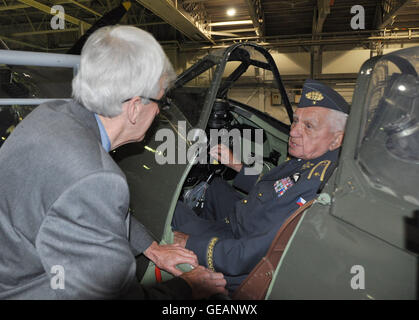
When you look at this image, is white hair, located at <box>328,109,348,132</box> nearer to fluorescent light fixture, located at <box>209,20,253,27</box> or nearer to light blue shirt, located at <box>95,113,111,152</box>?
light blue shirt, located at <box>95,113,111,152</box>

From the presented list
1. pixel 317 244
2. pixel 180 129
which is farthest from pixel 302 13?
pixel 317 244

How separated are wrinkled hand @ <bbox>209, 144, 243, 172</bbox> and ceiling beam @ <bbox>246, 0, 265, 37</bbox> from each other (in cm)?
533

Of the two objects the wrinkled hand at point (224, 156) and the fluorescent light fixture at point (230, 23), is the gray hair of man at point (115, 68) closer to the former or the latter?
the wrinkled hand at point (224, 156)

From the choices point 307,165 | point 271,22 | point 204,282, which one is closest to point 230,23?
point 271,22

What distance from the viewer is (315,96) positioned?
1.54 metres

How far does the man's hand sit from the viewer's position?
50.3 inches

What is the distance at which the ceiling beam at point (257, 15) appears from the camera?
21.4 feet

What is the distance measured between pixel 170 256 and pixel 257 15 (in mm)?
7676

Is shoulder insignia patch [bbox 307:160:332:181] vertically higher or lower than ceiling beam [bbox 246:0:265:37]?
lower

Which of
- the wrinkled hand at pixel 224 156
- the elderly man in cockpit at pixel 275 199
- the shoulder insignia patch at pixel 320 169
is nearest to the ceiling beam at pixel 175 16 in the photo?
the wrinkled hand at pixel 224 156

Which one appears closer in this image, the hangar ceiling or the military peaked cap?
the military peaked cap

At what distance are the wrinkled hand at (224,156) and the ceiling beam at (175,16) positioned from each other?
14.7 ft

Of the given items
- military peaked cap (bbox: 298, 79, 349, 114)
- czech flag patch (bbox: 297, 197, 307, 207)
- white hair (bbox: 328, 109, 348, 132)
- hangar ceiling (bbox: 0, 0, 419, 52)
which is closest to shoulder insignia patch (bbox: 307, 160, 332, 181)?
czech flag patch (bbox: 297, 197, 307, 207)

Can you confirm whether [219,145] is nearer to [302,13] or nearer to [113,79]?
[113,79]
